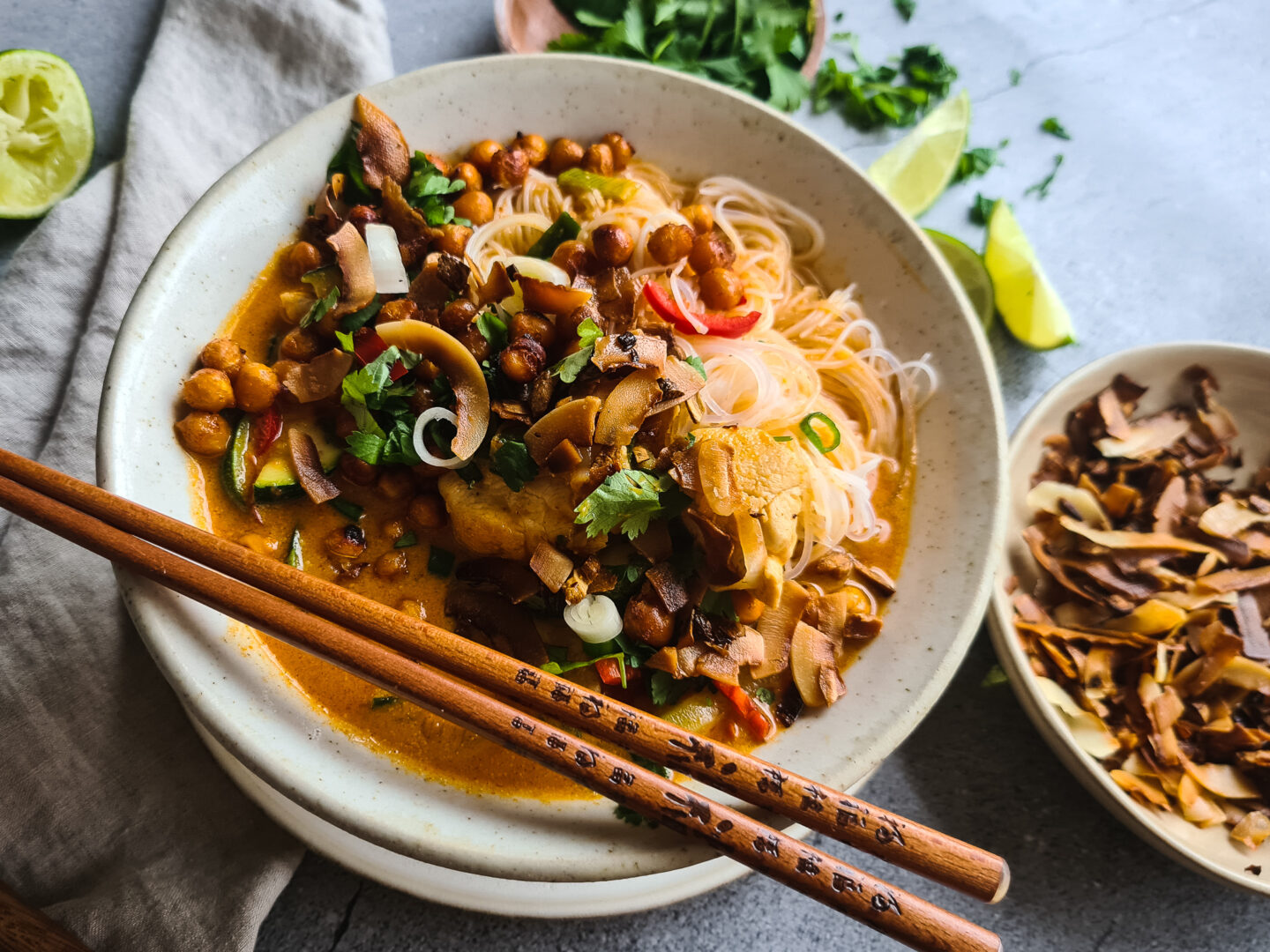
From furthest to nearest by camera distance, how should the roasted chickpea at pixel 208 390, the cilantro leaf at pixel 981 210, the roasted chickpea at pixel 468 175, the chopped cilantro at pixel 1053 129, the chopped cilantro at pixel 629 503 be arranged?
the chopped cilantro at pixel 1053 129 < the cilantro leaf at pixel 981 210 < the roasted chickpea at pixel 468 175 < the roasted chickpea at pixel 208 390 < the chopped cilantro at pixel 629 503

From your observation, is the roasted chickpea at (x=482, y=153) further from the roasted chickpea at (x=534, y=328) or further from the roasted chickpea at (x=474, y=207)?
the roasted chickpea at (x=534, y=328)

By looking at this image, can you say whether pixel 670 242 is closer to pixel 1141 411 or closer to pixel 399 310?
pixel 399 310

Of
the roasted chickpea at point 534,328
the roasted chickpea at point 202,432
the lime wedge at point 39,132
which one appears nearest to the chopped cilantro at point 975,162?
the roasted chickpea at point 534,328

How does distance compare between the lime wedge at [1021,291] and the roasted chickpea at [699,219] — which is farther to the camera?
the lime wedge at [1021,291]

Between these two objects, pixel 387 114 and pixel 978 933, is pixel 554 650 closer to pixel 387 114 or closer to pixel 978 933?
pixel 978 933

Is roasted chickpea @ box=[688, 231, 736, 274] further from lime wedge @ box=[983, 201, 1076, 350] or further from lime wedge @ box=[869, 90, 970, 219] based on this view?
lime wedge @ box=[983, 201, 1076, 350]

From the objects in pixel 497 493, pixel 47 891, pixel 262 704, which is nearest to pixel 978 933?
pixel 497 493
